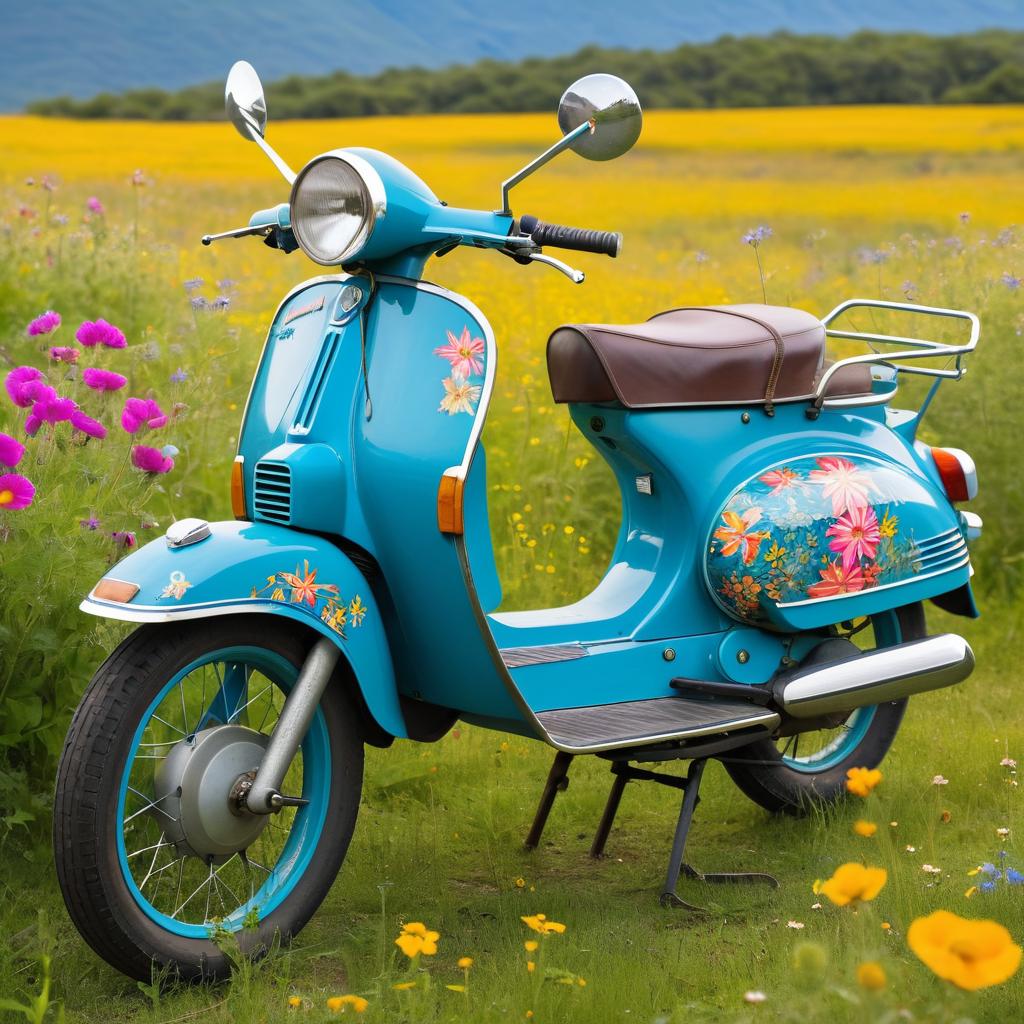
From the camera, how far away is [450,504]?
9.11ft

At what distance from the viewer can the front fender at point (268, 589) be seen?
2617mm

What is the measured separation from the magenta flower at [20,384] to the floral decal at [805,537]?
151 centimetres

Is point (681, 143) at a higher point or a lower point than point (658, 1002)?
higher

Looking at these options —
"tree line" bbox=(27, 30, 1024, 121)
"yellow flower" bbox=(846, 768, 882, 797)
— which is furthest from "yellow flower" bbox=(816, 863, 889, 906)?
"tree line" bbox=(27, 30, 1024, 121)

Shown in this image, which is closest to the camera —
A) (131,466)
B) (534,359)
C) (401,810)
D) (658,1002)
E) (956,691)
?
(658,1002)

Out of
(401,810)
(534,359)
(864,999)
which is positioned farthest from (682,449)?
(534,359)

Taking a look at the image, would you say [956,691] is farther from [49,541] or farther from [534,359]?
[49,541]

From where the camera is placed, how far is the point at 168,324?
604 cm

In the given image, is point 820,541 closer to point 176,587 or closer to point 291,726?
point 291,726

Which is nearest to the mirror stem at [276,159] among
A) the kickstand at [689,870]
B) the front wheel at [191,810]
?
the front wheel at [191,810]

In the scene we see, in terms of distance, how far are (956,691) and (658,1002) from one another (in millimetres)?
2379

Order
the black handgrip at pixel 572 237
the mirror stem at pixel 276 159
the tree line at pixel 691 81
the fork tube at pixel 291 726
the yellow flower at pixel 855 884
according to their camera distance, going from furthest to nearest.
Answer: the tree line at pixel 691 81
the mirror stem at pixel 276 159
the black handgrip at pixel 572 237
the fork tube at pixel 291 726
the yellow flower at pixel 855 884

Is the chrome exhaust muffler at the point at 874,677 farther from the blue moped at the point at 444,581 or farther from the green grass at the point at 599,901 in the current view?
the green grass at the point at 599,901

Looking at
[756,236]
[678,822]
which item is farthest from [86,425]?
[756,236]
